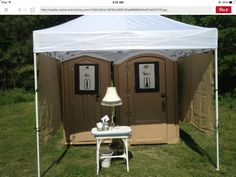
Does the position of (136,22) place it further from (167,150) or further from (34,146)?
(34,146)

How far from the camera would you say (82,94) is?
759 cm

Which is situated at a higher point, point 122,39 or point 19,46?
point 19,46

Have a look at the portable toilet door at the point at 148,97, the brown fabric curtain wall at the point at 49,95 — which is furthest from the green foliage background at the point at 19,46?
the brown fabric curtain wall at the point at 49,95

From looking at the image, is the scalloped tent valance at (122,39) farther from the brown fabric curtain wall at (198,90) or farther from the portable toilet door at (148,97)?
the portable toilet door at (148,97)

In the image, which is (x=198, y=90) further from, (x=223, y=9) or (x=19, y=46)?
(x=19, y=46)

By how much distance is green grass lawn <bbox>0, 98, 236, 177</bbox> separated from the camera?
570 centimetres

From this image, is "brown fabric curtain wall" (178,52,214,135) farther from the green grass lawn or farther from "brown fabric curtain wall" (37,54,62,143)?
"brown fabric curtain wall" (37,54,62,143)

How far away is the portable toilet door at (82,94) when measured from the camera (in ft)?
24.6

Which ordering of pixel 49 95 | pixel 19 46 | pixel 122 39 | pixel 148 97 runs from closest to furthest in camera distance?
pixel 122 39, pixel 49 95, pixel 148 97, pixel 19 46

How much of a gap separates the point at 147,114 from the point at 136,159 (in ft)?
4.43

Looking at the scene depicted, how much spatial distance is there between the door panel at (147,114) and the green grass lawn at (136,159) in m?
0.22

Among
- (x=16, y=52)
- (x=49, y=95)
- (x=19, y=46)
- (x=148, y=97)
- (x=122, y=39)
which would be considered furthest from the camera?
(x=19, y=46)

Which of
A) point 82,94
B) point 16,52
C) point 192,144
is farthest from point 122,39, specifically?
point 16,52

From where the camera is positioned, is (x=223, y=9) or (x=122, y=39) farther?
(x=223, y=9)
